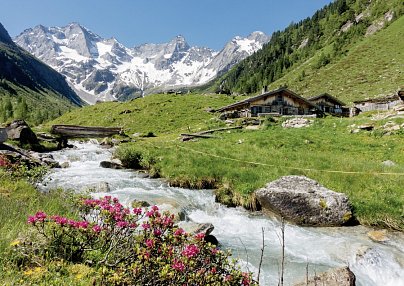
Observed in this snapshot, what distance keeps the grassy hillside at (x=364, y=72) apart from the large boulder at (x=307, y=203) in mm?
74999

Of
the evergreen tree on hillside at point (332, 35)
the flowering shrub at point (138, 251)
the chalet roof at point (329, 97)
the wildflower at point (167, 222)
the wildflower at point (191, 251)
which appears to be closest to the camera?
the flowering shrub at point (138, 251)

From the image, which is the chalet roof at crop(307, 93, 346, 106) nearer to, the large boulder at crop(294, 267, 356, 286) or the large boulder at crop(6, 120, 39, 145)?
the large boulder at crop(6, 120, 39, 145)

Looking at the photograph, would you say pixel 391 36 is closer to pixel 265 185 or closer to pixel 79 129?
pixel 79 129

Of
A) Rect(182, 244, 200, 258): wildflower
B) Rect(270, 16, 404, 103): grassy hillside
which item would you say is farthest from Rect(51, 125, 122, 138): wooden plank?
Rect(270, 16, 404, 103): grassy hillside

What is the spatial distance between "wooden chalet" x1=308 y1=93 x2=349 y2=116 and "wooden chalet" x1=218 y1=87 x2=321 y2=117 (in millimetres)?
13045

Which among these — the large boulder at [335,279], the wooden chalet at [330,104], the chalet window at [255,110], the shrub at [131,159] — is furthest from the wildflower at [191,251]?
the wooden chalet at [330,104]

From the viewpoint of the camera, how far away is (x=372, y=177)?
17375 mm

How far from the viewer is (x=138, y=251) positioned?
17.6ft

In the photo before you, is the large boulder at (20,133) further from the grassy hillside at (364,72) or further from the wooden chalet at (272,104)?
the grassy hillside at (364,72)

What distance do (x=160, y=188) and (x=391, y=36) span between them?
127m

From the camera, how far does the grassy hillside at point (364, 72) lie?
86.7 m

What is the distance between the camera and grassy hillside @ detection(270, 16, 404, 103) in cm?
8669

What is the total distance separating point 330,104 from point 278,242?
7053cm

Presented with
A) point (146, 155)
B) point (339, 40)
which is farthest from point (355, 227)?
point (339, 40)
